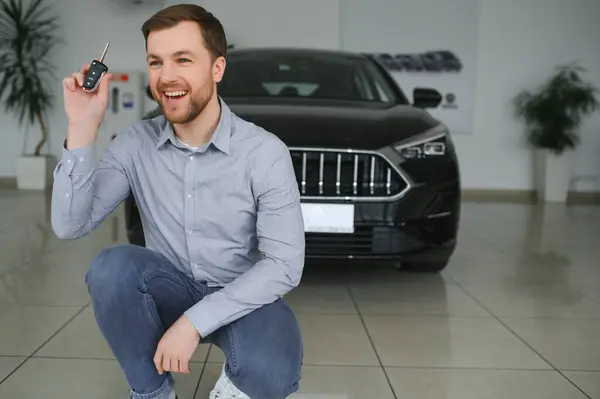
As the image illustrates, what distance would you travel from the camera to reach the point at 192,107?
122 centimetres

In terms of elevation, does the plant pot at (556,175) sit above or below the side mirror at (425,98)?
below

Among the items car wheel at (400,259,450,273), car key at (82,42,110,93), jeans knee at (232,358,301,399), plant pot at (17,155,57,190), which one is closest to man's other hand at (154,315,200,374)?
jeans knee at (232,358,301,399)

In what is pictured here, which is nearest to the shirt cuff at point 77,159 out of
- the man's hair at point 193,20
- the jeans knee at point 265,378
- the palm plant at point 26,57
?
the man's hair at point 193,20

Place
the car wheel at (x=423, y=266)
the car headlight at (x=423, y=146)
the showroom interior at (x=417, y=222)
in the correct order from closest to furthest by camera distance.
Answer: the showroom interior at (x=417, y=222)
the car headlight at (x=423, y=146)
the car wheel at (x=423, y=266)

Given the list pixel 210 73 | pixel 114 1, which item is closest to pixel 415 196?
pixel 210 73

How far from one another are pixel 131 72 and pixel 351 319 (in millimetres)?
4972

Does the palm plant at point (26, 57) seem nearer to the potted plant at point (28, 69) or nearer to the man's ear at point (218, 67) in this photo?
the potted plant at point (28, 69)

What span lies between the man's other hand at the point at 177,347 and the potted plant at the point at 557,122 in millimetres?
5772

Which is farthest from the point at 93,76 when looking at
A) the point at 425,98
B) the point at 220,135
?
the point at 425,98

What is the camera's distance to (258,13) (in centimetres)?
673

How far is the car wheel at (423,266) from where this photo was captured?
2.87 metres

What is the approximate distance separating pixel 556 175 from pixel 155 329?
19.1 feet

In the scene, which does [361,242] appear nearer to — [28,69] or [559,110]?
[559,110]

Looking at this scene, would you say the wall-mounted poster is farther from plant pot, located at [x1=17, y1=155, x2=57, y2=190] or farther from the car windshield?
the car windshield
